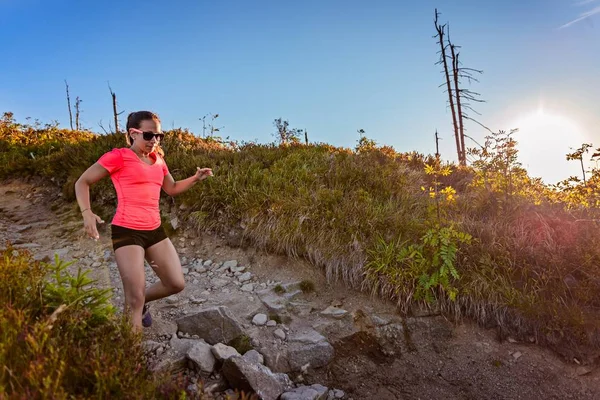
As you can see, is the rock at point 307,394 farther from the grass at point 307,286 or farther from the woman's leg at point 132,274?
the grass at point 307,286

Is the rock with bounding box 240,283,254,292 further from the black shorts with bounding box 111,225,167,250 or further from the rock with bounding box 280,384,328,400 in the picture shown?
the black shorts with bounding box 111,225,167,250

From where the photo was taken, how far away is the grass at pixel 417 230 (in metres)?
5.40

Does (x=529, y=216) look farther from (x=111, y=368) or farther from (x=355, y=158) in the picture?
(x=111, y=368)

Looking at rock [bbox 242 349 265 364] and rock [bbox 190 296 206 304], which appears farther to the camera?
rock [bbox 190 296 206 304]

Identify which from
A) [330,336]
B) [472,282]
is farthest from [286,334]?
[472,282]

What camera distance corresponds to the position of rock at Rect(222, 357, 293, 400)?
3.65 meters

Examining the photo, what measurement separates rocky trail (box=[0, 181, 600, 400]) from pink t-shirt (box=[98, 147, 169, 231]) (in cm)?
134

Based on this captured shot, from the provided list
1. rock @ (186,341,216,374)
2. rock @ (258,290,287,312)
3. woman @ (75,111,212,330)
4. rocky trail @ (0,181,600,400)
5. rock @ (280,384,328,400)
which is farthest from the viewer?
rock @ (258,290,287,312)

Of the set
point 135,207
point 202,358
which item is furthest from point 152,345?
point 135,207

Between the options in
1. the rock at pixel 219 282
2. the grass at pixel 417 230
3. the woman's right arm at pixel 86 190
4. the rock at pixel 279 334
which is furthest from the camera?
the rock at pixel 219 282

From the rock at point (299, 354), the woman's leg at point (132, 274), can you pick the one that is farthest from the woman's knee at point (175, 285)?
the rock at point (299, 354)

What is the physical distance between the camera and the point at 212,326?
15.3 feet

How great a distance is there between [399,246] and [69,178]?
7512 millimetres

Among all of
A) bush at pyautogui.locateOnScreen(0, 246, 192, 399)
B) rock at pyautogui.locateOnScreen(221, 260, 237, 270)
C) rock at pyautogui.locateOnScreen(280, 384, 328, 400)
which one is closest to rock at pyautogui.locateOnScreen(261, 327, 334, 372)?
rock at pyautogui.locateOnScreen(280, 384, 328, 400)
